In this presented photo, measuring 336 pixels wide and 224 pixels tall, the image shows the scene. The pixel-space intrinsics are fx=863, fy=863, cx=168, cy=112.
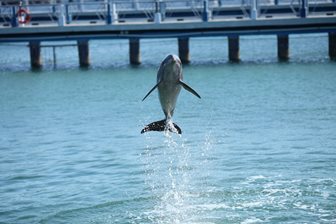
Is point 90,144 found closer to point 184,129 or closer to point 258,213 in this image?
point 184,129

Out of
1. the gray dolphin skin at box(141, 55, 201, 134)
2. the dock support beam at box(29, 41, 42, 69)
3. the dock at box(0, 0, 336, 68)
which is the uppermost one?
the gray dolphin skin at box(141, 55, 201, 134)

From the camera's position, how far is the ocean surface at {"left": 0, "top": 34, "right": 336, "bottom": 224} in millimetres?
17266

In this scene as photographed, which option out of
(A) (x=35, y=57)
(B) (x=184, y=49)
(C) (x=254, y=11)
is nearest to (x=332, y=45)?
(C) (x=254, y=11)

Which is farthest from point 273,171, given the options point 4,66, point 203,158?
point 4,66

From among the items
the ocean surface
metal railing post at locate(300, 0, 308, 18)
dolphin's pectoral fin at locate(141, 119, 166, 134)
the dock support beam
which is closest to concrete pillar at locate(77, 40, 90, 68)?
the ocean surface

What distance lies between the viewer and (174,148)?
941 inches

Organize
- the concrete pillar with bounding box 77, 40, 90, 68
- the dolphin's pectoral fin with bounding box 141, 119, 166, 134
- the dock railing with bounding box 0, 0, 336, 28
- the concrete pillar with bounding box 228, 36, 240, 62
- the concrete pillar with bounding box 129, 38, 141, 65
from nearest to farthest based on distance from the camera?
the dolphin's pectoral fin with bounding box 141, 119, 166, 134 < the dock railing with bounding box 0, 0, 336, 28 < the concrete pillar with bounding box 228, 36, 240, 62 < the concrete pillar with bounding box 129, 38, 141, 65 < the concrete pillar with bounding box 77, 40, 90, 68

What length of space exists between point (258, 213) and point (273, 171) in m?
3.88

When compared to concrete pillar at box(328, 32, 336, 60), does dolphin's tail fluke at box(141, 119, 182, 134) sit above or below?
above

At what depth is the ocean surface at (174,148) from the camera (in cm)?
1727

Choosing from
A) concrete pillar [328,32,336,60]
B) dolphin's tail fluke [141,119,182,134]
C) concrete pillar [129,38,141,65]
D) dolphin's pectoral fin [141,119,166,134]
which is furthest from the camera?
concrete pillar [129,38,141,65]

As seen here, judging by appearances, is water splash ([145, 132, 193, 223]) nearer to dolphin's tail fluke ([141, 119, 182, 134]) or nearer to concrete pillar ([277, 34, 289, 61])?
dolphin's tail fluke ([141, 119, 182, 134])

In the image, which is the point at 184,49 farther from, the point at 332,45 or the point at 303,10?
the point at 332,45

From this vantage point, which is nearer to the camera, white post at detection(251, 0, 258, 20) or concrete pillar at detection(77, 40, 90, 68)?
white post at detection(251, 0, 258, 20)
